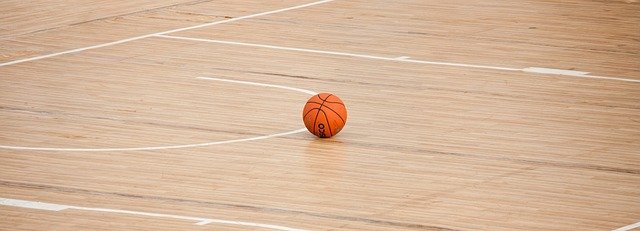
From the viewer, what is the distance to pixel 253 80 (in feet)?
50.1

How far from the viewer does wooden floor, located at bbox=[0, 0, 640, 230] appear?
1051 centimetres

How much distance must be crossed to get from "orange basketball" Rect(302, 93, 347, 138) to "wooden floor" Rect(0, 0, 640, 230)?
13cm

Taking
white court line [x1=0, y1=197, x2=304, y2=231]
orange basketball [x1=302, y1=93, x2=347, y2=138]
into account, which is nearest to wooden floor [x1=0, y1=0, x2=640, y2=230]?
white court line [x1=0, y1=197, x2=304, y2=231]

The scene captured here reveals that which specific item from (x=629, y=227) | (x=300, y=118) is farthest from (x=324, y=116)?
(x=629, y=227)

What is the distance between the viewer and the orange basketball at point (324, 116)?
12.5 meters

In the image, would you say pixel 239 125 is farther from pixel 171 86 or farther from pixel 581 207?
pixel 581 207

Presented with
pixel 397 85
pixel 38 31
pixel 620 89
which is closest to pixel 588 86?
pixel 620 89

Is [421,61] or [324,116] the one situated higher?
[324,116]

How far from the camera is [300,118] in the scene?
532 inches

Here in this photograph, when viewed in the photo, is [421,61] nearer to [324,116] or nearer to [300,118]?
[300,118]

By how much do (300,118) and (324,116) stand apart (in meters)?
1.09

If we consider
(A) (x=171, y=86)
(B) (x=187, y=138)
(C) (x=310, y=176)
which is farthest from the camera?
(A) (x=171, y=86)

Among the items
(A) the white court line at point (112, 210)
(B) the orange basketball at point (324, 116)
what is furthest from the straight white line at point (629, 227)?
(B) the orange basketball at point (324, 116)

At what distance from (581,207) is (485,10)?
10094 mm
